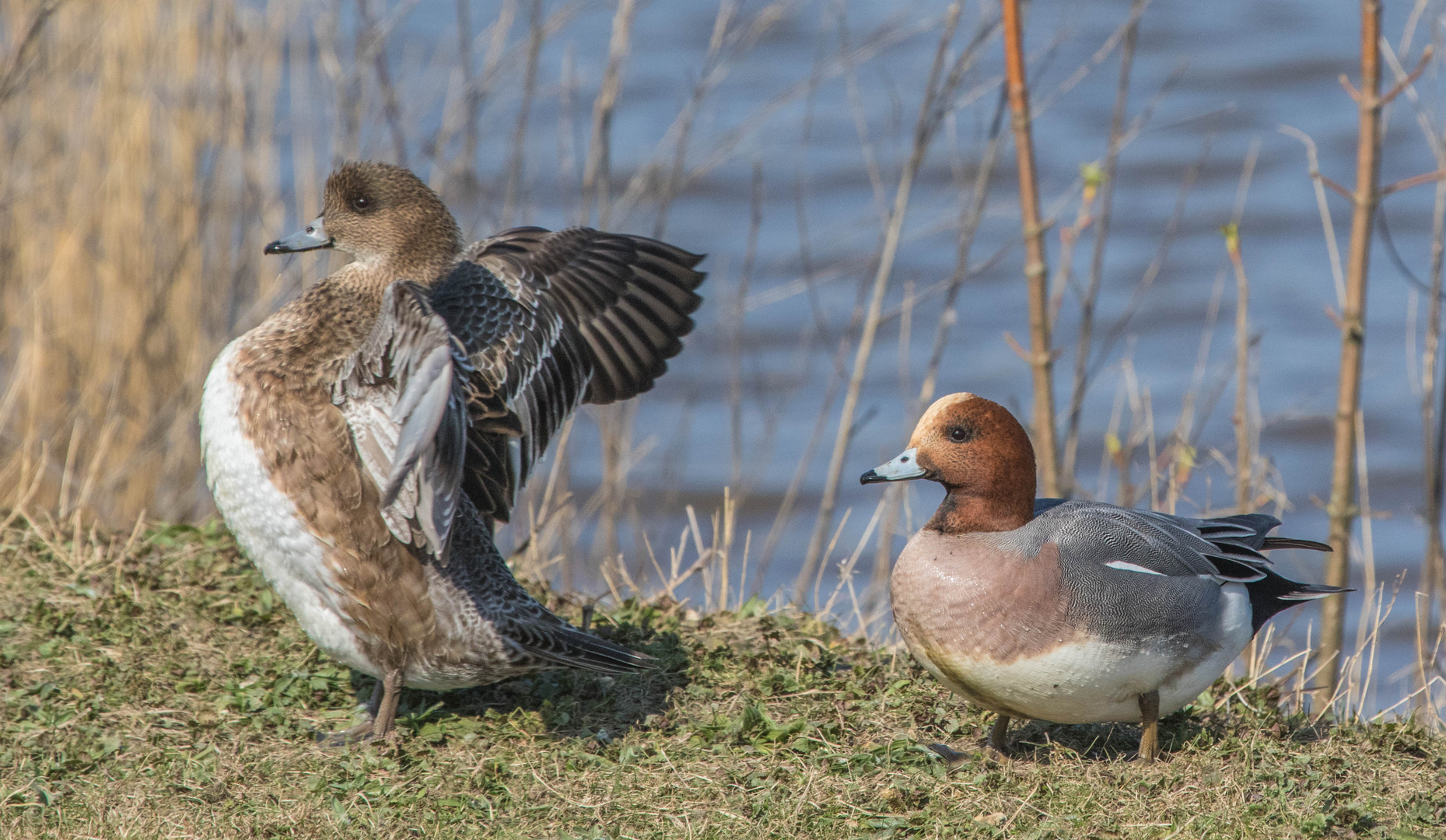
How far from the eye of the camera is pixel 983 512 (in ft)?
10.4

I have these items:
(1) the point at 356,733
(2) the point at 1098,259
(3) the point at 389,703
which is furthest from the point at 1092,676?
(2) the point at 1098,259

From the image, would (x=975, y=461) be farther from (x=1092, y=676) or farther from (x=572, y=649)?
(x=572, y=649)

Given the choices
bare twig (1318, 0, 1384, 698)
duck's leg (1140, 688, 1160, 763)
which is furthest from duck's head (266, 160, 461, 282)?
bare twig (1318, 0, 1384, 698)

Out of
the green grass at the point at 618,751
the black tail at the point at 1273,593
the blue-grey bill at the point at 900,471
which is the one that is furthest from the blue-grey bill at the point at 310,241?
the black tail at the point at 1273,593

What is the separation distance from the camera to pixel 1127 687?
3.04 metres

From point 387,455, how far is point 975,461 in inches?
49.3

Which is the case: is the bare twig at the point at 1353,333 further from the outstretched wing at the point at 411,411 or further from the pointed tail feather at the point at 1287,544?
the outstretched wing at the point at 411,411

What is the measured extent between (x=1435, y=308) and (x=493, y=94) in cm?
370

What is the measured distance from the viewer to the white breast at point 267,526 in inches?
130

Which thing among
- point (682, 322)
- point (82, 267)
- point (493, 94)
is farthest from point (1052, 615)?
point (82, 267)

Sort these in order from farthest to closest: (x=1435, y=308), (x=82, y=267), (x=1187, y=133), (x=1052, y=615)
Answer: (x=1187, y=133), (x=82, y=267), (x=1435, y=308), (x=1052, y=615)

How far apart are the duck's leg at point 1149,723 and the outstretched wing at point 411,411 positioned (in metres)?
1.45

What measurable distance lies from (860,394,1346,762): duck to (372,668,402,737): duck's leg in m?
1.13

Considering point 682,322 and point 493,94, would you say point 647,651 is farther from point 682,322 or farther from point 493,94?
point 493,94
